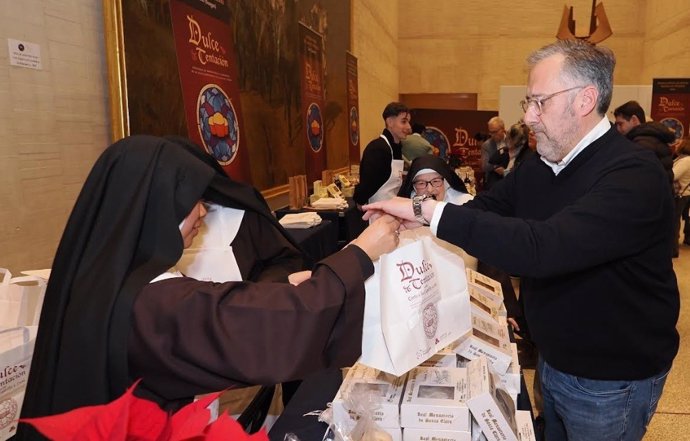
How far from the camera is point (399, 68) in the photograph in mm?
13008

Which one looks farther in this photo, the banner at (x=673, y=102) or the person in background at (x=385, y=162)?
the banner at (x=673, y=102)

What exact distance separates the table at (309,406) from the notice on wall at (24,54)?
1.78 m

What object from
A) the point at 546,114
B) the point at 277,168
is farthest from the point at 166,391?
the point at 277,168

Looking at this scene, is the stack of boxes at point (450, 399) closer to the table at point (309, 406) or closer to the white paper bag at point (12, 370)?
the table at point (309, 406)

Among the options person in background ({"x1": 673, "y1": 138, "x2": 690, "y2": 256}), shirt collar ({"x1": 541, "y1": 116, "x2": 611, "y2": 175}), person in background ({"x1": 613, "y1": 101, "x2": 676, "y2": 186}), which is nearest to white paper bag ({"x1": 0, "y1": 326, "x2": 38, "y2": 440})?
shirt collar ({"x1": 541, "y1": 116, "x2": 611, "y2": 175})

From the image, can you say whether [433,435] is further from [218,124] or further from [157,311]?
[218,124]

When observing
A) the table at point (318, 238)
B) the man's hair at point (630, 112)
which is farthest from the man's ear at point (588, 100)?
the man's hair at point (630, 112)

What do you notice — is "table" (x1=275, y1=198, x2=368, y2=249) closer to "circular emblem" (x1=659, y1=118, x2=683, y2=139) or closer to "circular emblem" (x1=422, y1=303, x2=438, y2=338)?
"circular emblem" (x1=422, y1=303, x2=438, y2=338)

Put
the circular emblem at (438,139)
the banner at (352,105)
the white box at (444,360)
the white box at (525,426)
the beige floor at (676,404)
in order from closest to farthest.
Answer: the white box at (525,426)
the white box at (444,360)
the beige floor at (676,404)
the banner at (352,105)
the circular emblem at (438,139)

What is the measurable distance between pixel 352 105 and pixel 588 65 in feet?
22.6

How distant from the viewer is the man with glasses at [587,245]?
1299 mm

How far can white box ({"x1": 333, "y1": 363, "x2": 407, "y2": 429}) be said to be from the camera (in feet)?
4.22

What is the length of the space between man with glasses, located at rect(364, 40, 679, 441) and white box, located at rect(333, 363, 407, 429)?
41 centimetres

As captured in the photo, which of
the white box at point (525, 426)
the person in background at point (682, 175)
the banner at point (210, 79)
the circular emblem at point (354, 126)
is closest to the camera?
the white box at point (525, 426)
